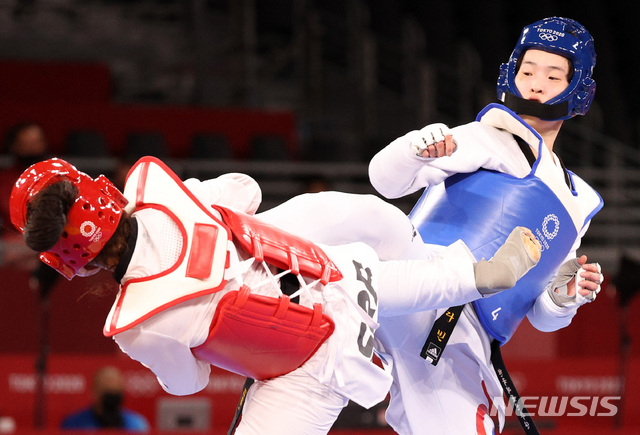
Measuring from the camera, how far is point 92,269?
2459 millimetres

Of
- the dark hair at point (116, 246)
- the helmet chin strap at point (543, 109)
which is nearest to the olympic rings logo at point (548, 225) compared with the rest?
the helmet chin strap at point (543, 109)

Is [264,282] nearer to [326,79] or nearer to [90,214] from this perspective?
[90,214]

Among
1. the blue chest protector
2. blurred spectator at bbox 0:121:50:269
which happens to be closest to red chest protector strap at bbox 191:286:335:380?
the blue chest protector

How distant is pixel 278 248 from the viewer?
2561mm

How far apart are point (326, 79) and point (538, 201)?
584 cm

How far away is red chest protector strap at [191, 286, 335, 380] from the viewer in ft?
7.95

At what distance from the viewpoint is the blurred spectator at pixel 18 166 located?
223 inches

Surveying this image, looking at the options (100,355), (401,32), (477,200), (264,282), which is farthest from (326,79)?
(264,282)

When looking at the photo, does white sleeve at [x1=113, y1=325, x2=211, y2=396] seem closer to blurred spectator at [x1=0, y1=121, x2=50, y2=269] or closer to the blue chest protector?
the blue chest protector

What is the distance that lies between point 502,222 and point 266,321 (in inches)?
39.0

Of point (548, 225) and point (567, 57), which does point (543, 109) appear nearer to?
point (567, 57)

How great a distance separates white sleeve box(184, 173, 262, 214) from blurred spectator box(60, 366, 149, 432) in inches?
106

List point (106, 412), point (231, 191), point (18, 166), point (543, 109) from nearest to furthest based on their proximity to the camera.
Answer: point (231, 191) → point (543, 109) → point (106, 412) → point (18, 166)

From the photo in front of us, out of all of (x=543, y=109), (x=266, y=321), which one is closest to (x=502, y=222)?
(x=543, y=109)
